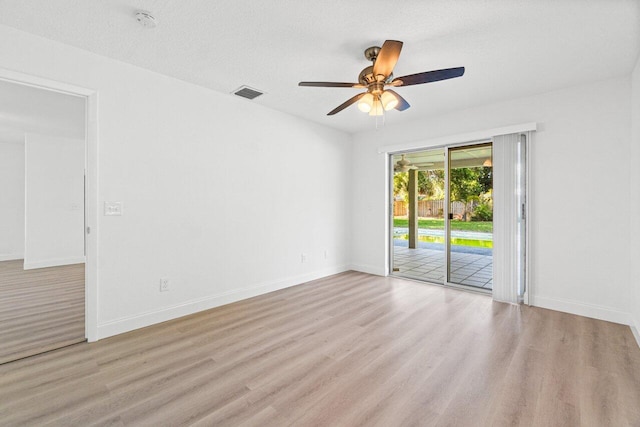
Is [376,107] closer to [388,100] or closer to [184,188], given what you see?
[388,100]

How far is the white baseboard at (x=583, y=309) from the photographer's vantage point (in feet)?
9.37

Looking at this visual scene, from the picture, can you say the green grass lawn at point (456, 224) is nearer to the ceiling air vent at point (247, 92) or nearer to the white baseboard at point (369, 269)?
the white baseboard at point (369, 269)

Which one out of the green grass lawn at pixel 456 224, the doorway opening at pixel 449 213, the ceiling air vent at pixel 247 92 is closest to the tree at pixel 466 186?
the doorway opening at pixel 449 213

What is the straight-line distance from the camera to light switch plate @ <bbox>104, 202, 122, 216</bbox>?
2578mm

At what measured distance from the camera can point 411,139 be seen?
14.6ft

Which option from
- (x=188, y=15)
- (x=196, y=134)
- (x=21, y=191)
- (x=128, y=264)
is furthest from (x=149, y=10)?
(x=21, y=191)

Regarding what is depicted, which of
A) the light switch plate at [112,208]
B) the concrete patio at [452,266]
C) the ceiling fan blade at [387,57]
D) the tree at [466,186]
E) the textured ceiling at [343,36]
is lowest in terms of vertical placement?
the concrete patio at [452,266]

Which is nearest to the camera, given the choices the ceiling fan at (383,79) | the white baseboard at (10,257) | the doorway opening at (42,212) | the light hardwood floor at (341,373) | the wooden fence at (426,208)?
the light hardwood floor at (341,373)

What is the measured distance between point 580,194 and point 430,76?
2.43m

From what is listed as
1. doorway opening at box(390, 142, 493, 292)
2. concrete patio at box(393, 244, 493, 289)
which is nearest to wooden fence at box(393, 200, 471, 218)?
doorway opening at box(390, 142, 493, 292)

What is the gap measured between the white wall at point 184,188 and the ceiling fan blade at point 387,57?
2.00 meters

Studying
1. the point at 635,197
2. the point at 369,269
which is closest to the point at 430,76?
the point at 635,197

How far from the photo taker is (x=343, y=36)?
7.38 ft

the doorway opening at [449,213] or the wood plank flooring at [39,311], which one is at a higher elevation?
the doorway opening at [449,213]
